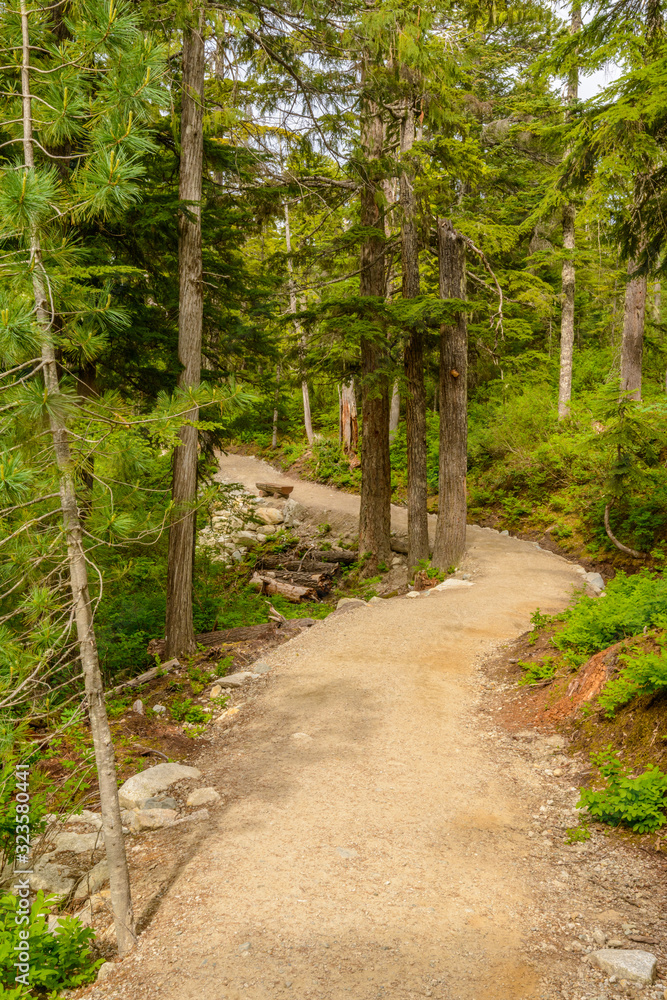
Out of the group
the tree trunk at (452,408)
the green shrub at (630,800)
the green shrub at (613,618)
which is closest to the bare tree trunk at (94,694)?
the green shrub at (630,800)

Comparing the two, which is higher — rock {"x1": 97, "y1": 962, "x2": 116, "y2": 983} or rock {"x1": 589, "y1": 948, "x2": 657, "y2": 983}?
rock {"x1": 589, "y1": 948, "x2": 657, "y2": 983}

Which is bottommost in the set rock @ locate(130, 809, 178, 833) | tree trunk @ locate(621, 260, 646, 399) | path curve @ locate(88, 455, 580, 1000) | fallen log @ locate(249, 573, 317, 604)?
fallen log @ locate(249, 573, 317, 604)

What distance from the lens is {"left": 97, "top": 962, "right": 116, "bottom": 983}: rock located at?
128 inches

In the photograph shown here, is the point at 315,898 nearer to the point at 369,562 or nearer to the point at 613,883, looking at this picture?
the point at 613,883

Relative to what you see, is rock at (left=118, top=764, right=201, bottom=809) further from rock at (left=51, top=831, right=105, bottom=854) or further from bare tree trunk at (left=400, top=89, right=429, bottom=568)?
bare tree trunk at (left=400, top=89, right=429, bottom=568)

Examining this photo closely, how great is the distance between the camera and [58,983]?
3.21 metres

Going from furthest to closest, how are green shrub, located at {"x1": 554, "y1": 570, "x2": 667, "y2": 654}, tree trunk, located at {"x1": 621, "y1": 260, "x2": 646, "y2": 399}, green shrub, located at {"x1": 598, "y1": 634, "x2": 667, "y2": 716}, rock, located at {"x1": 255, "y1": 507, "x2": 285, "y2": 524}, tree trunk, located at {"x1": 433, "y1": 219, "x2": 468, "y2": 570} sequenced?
rock, located at {"x1": 255, "y1": 507, "x2": 285, "y2": 524} → tree trunk, located at {"x1": 621, "y1": 260, "x2": 646, "y2": 399} → tree trunk, located at {"x1": 433, "y1": 219, "x2": 468, "y2": 570} → green shrub, located at {"x1": 554, "y1": 570, "x2": 667, "y2": 654} → green shrub, located at {"x1": 598, "y1": 634, "x2": 667, "y2": 716}

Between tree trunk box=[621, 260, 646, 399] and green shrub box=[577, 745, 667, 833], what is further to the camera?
tree trunk box=[621, 260, 646, 399]

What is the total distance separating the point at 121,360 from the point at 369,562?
266 inches

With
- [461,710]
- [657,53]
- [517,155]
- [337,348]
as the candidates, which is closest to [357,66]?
[337,348]

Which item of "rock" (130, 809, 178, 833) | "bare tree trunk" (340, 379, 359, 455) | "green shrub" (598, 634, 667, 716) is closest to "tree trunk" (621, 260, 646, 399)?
"green shrub" (598, 634, 667, 716)

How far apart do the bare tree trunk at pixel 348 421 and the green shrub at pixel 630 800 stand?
1862 cm

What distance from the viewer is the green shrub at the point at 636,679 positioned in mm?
4211

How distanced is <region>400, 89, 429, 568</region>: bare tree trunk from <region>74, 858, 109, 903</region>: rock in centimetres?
891
